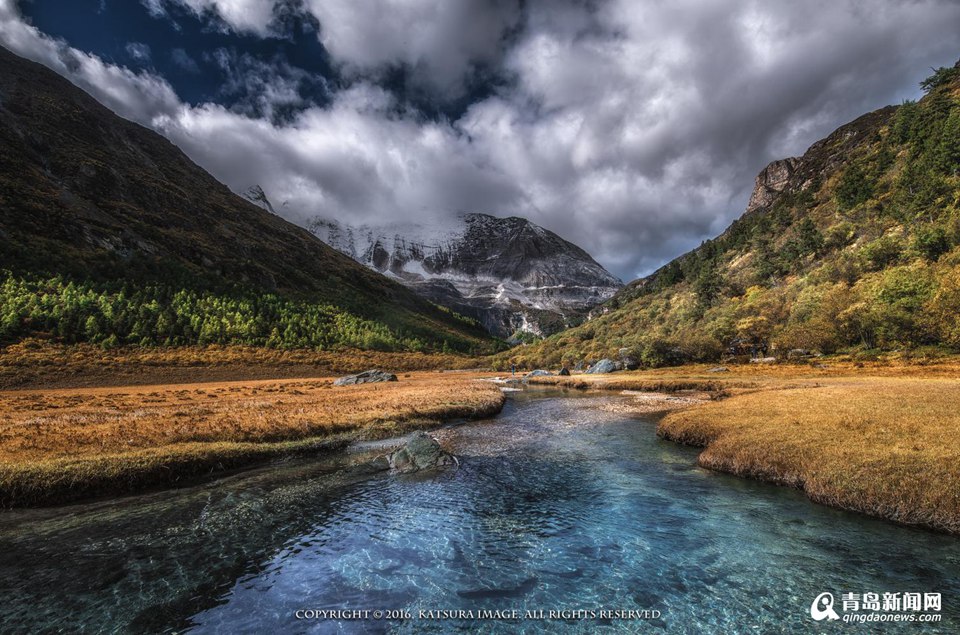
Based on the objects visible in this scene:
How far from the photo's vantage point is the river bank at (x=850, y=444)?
13803mm

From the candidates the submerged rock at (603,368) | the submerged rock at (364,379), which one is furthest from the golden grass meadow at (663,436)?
the submerged rock at (603,368)

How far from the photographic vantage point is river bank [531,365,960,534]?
13803 millimetres

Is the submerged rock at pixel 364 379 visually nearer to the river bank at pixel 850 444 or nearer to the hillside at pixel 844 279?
the hillside at pixel 844 279

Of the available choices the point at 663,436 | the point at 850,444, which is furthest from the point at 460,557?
the point at 663,436

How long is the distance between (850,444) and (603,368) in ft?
266

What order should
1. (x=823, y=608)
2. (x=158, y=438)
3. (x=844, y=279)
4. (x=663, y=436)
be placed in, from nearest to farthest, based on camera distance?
(x=823, y=608), (x=158, y=438), (x=663, y=436), (x=844, y=279)

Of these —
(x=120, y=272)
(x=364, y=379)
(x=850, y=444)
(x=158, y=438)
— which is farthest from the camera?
(x=120, y=272)

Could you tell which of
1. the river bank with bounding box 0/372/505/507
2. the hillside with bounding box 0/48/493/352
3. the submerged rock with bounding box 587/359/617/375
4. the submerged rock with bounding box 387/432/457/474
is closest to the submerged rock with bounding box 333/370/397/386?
the river bank with bounding box 0/372/505/507

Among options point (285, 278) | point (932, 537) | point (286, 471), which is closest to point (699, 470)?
point (932, 537)

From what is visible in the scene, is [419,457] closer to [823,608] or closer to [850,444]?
[823,608]

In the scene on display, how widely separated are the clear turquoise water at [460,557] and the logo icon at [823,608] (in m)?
0.21

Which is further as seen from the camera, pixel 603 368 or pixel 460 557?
pixel 603 368

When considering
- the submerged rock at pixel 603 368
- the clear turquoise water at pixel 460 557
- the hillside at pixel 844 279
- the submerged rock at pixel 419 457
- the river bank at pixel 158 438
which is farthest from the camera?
the submerged rock at pixel 603 368

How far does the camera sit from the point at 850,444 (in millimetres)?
18141
